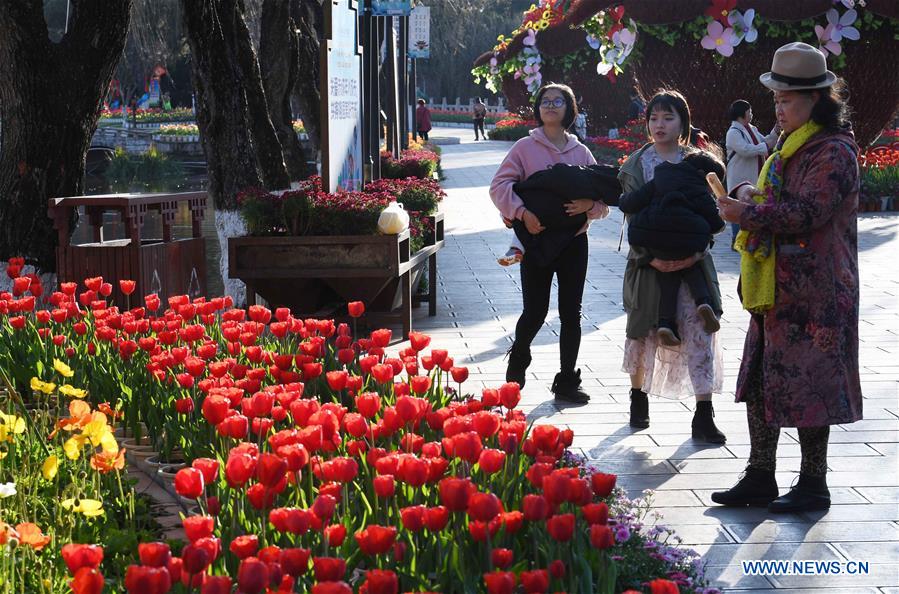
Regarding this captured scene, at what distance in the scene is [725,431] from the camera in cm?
626

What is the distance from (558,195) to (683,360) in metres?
1.13

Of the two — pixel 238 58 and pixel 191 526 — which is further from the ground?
pixel 238 58

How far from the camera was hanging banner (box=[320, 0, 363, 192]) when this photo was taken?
8.88m

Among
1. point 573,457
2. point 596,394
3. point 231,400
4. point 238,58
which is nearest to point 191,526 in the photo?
point 231,400

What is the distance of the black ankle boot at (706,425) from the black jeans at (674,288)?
44 cm

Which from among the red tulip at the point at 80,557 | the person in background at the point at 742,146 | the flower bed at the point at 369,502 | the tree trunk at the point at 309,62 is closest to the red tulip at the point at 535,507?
the flower bed at the point at 369,502

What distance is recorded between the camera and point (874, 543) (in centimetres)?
450

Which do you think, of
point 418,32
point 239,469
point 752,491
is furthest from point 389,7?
point 418,32

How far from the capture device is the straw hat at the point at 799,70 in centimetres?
470

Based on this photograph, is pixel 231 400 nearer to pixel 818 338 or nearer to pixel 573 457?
pixel 573 457

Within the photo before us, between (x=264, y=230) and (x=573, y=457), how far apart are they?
178 inches

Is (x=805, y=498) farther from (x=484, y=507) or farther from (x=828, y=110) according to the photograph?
(x=484, y=507)

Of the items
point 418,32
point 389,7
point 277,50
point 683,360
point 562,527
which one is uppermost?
point 418,32

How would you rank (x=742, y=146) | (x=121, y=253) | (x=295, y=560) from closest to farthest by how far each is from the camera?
(x=295, y=560), (x=121, y=253), (x=742, y=146)
